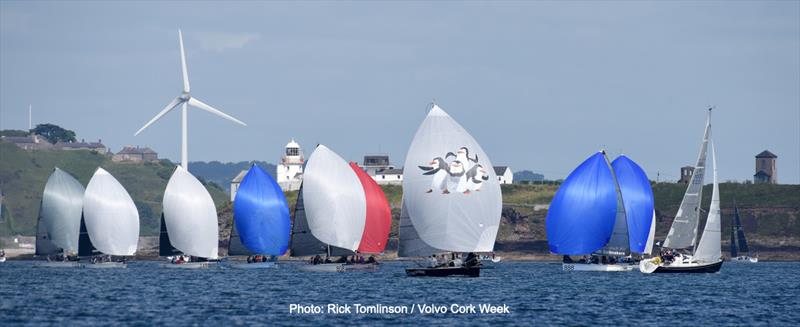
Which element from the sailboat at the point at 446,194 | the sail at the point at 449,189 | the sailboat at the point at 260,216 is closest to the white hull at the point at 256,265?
the sailboat at the point at 260,216

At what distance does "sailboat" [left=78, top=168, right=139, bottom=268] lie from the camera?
118125 millimetres

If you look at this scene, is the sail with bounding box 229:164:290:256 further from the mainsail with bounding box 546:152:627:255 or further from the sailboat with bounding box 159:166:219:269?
the mainsail with bounding box 546:152:627:255

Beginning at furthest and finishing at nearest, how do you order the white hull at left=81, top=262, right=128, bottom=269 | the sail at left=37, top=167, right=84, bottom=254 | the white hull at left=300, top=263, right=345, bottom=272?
the sail at left=37, top=167, right=84, bottom=254 < the white hull at left=81, top=262, right=128, bottom=269 < the white hull at left=300, top=263, right=345, bottom=272

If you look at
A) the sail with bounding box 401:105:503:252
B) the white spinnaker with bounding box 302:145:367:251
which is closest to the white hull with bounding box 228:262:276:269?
the white spinnaker with bounding box 302:145:367:251

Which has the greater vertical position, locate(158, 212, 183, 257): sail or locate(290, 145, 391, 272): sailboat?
locate(290, 145, 391, 272): sailboat

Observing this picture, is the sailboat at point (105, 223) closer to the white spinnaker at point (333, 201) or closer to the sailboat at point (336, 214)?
the sailboat at point (336, 214)

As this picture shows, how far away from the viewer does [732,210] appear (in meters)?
182

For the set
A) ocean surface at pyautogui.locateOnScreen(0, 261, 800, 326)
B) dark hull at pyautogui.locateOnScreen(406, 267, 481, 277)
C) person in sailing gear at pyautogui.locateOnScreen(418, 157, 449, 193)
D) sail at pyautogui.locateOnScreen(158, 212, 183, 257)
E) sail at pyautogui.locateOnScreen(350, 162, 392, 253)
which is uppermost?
person in sailing gear at pyautogui.locateOnScreen(418, 157, 449, 193)

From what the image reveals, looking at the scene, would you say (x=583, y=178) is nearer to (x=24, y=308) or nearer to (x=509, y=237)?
(x=24, y=308)

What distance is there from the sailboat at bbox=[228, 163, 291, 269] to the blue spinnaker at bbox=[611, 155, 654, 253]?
93.0 feet

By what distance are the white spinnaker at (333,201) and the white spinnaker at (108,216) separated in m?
19.7

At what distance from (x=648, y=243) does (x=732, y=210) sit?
6201 centimetres

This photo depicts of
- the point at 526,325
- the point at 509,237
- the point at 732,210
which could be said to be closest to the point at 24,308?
the point at 526,325

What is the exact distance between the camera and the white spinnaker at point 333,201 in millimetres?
104938
